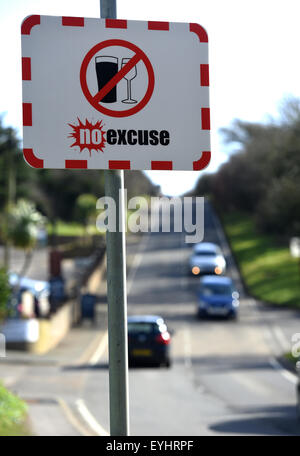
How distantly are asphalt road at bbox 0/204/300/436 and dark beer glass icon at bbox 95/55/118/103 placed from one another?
2.02 meters

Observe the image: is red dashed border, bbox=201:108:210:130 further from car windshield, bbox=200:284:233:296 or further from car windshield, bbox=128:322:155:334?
car windshield, bbox=200:284:233:296

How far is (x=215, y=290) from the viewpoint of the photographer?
35.5 meters

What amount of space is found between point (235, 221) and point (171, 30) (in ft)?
238

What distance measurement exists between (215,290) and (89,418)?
21.4 m

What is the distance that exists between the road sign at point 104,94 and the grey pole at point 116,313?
127 millimetres

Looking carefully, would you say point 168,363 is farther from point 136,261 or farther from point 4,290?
point 136,261

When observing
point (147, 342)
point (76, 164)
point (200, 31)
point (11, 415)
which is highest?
point (200, 31)

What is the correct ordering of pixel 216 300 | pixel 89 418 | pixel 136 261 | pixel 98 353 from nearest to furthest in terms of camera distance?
pixel 89 418
pixel 98 353
pixel 216 300
pixel 136 261

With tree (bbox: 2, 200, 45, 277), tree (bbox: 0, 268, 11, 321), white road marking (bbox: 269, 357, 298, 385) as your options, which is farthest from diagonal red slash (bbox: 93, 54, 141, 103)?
tree (bbox: 2, 200, 45, 277)

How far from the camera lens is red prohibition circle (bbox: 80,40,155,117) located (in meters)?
3.71

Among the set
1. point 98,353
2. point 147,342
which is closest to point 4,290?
point 147,342

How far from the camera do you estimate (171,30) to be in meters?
3.78
